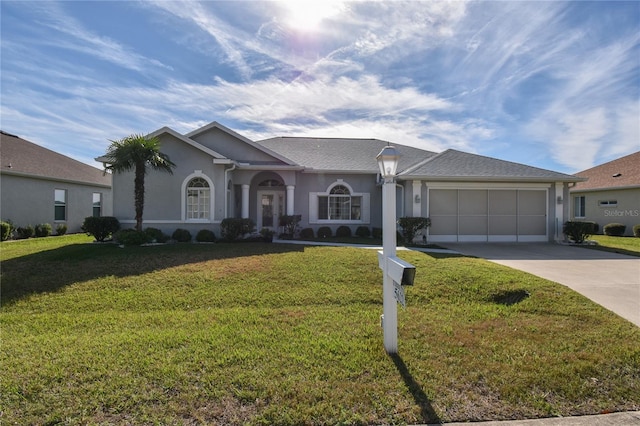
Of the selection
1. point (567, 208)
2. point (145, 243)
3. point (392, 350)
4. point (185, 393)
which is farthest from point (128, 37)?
point (567, 208)

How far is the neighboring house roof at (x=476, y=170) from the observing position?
14.4 meters

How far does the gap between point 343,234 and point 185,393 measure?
13.7 metres

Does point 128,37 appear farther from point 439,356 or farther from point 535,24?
point 535,24

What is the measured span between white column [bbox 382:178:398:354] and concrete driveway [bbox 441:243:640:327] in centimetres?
419

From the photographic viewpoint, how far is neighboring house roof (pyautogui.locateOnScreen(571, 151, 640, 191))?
2042 cm

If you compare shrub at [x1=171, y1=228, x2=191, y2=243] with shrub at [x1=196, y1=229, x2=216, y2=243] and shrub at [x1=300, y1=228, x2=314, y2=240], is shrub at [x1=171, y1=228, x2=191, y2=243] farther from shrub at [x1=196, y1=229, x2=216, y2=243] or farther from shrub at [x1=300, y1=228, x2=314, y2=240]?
shrub at [x1=300, y1=228, x2=314, y2=240]

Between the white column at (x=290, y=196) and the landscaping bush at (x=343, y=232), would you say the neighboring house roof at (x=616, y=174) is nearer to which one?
the landscaping bush at (x=343, y=232)

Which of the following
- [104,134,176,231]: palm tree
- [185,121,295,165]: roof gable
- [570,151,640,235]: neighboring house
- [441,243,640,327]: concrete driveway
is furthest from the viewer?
[570,151,640,235]: neighboring house

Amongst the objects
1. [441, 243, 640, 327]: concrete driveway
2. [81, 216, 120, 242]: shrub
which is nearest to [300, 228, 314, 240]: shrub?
[441, 243, 640, 327]: concrete driveway

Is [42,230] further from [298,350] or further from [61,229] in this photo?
[298,350]

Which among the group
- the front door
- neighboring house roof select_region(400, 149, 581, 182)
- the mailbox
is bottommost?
the mailbox

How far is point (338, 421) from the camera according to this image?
9.66ft

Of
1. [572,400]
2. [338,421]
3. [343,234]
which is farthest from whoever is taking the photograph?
[343,234]

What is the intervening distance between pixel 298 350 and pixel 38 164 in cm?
2126
